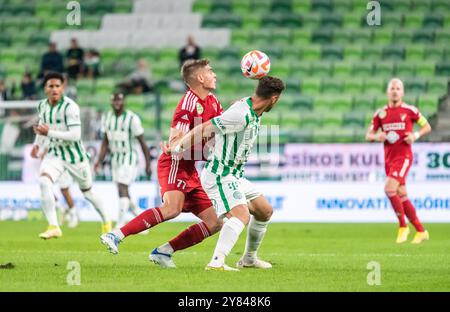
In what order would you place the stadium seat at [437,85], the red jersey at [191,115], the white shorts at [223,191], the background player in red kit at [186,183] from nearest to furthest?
the white shorts at [223,191] → the background player in red kit at [186,183] → the red jersey at [191,115] → the stadium seat at [437,85]

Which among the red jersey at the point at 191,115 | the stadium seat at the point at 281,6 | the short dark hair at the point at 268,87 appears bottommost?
the red jersey at the point at 191,115

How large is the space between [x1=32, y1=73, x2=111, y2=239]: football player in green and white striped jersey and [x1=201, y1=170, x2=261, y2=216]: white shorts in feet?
16.4

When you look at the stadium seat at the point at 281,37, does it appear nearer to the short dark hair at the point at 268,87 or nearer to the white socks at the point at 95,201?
the white socks at the point at 95,201

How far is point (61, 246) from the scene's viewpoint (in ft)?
46.9

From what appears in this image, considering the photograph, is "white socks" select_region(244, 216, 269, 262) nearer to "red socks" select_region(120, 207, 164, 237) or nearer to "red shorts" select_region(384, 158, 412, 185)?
"red socks" select_region(120, 207, 164, 237)

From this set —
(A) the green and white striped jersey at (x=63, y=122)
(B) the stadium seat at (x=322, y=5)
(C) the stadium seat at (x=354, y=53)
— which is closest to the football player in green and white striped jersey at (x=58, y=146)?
(A) the green and white striped jersey at (x=63, y=122)

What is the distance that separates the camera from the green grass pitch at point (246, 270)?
9227mm

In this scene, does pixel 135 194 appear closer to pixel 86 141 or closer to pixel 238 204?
pixel 86 141

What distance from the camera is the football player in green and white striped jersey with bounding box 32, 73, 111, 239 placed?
50.3 ft

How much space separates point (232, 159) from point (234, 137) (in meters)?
0.23

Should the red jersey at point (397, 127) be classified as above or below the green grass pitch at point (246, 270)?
above

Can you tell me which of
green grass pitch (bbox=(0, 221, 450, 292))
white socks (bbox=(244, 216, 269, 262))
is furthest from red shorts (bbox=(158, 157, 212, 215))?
green grass pitch (bbox=(0, 221, 450, 292))

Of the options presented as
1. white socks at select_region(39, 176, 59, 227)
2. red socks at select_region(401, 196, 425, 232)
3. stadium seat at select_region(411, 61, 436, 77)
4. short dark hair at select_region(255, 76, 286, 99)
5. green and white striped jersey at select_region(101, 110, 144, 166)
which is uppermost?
stadium seat at select_region(411, 61, 436, 77)

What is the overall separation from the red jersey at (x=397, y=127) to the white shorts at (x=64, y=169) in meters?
4.56
